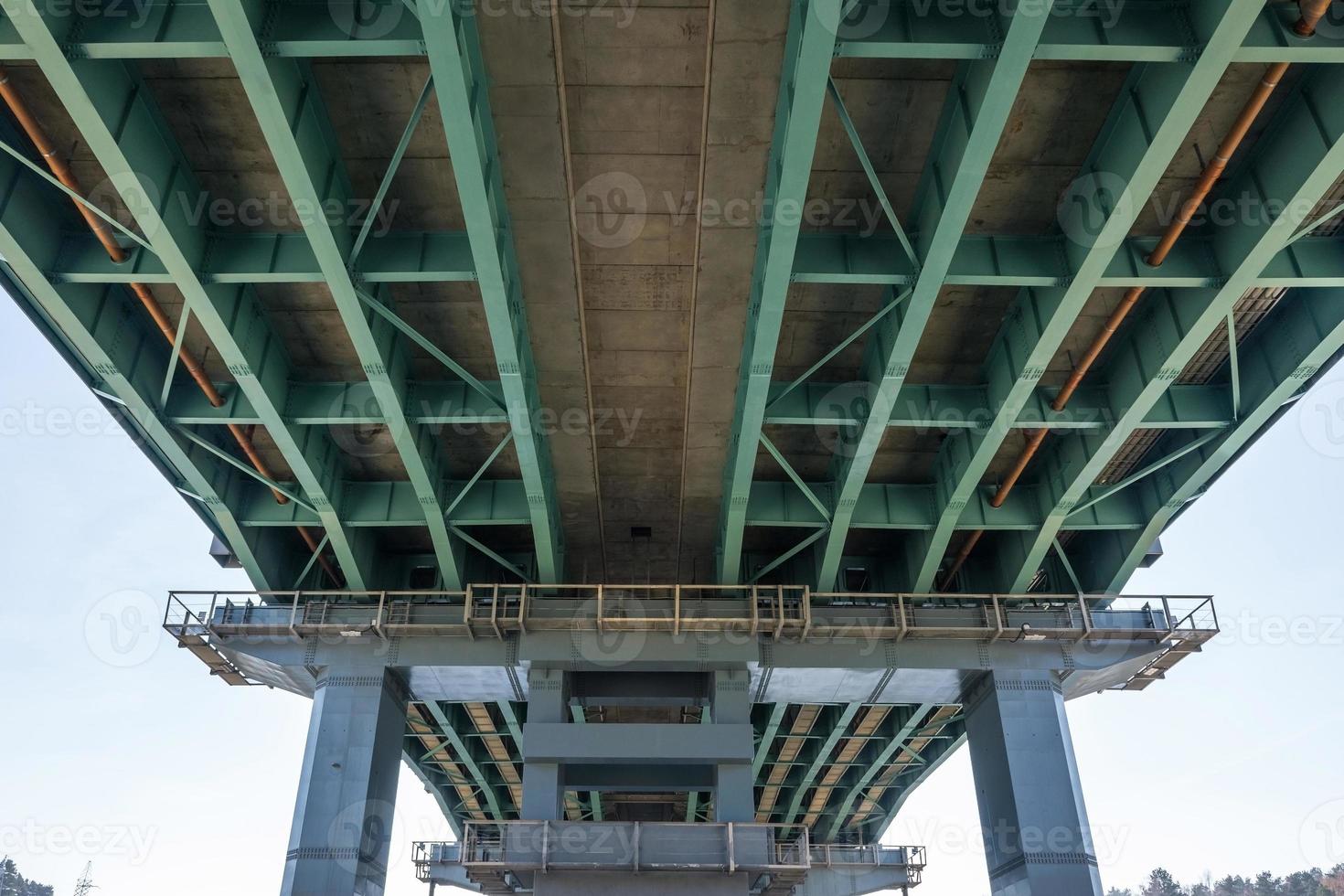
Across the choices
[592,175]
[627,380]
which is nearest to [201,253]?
[592,175]

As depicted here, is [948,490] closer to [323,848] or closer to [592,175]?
[592,175]

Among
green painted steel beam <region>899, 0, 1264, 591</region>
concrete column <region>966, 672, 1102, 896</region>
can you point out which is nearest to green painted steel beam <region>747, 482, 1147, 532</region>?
green painted steel beam <region>899, 0, 1264, 591</region>

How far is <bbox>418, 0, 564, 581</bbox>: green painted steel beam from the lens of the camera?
11867 millimetres

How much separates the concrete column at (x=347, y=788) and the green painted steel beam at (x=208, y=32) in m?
15.1

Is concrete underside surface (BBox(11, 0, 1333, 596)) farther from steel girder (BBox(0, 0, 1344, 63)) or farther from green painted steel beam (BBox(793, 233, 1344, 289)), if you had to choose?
steel girder (BBox(0, 0, 1344, 63))

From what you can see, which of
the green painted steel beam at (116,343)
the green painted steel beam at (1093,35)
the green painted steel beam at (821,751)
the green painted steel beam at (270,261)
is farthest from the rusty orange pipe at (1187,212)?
the green painted steel beam at (116,343)

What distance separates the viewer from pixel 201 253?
1614cm

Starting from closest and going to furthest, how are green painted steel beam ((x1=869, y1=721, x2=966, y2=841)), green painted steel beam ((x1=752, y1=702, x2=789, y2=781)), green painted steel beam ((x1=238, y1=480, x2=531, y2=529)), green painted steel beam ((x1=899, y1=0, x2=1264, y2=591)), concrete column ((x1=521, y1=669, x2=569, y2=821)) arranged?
green painted steel beam ((x1=899, y1=0, x2=1264, y2=591))
concrete column ((x1=521, y1=669, x2=569, y2=821))
green painted steel beam ((x1=238, y1=480, x2=531, y2=529))
green painted steel beam ((x1=752, y1=702, x2=789, y2=781))
green painted steel beam ((x1=869, y1=721, x2=966, y2=841))

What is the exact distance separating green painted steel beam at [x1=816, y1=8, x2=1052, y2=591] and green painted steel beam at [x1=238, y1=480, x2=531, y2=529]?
26.3 feet

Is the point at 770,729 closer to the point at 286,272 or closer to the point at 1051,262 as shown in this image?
the point at 1051,262

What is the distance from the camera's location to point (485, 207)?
13852 mm

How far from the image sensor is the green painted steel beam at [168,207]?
12.4 metres

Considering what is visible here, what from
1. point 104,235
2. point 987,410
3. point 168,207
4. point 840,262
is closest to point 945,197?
point 840,262

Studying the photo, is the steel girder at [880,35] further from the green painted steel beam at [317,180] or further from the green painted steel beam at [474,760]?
the green painted steel beam at [474,760]
